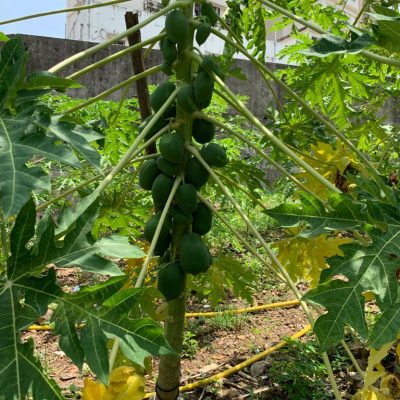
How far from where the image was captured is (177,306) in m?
1.51

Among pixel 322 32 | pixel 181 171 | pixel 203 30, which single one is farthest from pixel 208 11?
pixel 181 171

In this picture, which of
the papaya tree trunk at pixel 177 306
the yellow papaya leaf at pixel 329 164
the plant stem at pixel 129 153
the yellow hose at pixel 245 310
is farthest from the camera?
the yellow hose at pixel 245 310

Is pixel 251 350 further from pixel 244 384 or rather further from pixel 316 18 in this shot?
pixel 316 18

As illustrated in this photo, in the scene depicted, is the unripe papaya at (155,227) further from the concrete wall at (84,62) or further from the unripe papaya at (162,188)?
the concrete wall at (84,62)

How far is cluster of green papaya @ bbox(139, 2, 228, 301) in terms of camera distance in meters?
1.38

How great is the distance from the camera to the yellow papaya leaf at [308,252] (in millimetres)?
1735

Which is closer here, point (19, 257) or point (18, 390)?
point (18, 390)

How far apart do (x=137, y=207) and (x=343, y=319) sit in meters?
1.31

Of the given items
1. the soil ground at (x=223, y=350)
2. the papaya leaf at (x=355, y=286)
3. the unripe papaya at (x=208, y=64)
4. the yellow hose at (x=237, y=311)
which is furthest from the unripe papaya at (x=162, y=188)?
the yellow hose at (x=237, y=311)

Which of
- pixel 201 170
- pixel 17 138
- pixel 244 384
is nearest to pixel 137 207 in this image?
pixel 201 170

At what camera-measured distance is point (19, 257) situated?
3.28 ft

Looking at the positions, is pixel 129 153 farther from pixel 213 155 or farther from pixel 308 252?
pixel 308 252

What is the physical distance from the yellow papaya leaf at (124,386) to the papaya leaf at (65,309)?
12 cm

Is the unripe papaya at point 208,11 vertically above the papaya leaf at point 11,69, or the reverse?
the unripe papaya at point 208,11
